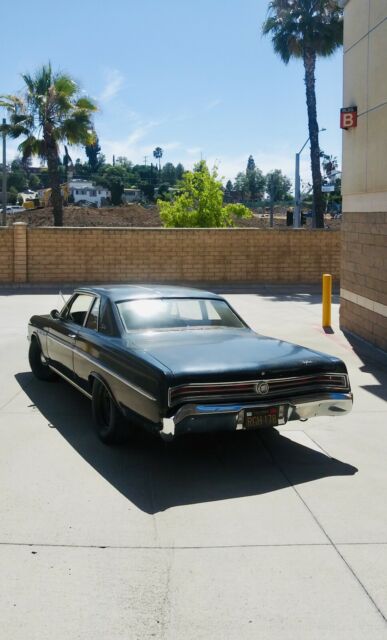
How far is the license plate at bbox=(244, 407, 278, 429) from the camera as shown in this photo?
19.7ft

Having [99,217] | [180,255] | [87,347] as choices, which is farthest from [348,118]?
[99,217]

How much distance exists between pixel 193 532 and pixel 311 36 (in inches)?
1241

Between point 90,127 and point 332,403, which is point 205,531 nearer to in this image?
point 332,403

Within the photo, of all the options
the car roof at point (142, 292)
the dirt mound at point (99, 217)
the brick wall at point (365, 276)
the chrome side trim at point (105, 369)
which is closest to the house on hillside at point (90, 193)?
the dirt mound at point (99, 217)

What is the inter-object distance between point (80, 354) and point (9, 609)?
392 centimetres

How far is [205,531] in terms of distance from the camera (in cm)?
499

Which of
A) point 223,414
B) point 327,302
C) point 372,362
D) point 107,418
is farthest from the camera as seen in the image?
point 327,302

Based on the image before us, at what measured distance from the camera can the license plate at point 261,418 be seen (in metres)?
6.01

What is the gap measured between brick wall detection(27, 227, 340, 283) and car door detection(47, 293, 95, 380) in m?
15.3

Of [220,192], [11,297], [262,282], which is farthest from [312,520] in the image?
[220,192]

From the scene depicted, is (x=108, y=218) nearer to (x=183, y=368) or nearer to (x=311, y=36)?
(x=311, y=36)

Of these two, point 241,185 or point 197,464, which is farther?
point 241,185

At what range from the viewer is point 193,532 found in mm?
4984

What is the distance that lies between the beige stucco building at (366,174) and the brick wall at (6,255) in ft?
41.1
